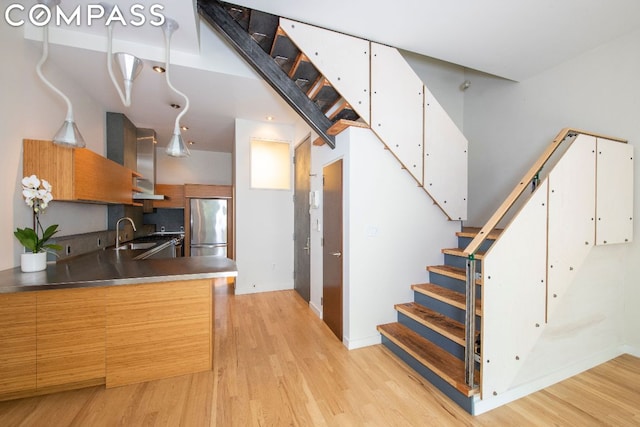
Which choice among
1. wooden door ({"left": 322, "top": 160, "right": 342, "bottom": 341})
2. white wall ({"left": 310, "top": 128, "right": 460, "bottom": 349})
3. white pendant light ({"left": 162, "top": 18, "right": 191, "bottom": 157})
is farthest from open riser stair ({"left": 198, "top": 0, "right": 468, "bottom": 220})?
wooden door ({"left": 322, "top": 160, "right": 342, "bottom": 341})

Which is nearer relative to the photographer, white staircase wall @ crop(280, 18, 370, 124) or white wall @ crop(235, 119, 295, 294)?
white staircase wall @ crop(280, 18, 370, 124)

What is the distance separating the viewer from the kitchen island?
191cm

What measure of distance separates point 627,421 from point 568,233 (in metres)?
1.34

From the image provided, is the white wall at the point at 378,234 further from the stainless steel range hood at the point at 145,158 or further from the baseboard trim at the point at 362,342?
the stainless steel range hood at the point at 145,158

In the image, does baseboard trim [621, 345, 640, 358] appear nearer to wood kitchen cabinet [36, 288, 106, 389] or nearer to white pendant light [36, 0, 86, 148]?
wood kitchen cabinet [36, 288, 106, 389]

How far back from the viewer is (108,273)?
218 centimetres

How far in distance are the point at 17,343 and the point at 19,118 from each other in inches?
76.6

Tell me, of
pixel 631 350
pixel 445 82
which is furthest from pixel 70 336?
pixel 445 82

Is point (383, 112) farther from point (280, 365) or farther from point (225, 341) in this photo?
point (225, 341)

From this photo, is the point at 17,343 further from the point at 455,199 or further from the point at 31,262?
the point at 455,199

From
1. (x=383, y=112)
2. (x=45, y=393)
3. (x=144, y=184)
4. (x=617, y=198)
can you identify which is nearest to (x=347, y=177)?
(x=383, y=112)

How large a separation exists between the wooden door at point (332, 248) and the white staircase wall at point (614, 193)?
7.94 feet

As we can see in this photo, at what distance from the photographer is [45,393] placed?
6.60ft

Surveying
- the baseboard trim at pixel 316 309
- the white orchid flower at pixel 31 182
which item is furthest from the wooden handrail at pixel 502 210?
the white orchid flower at pixel 31 182
